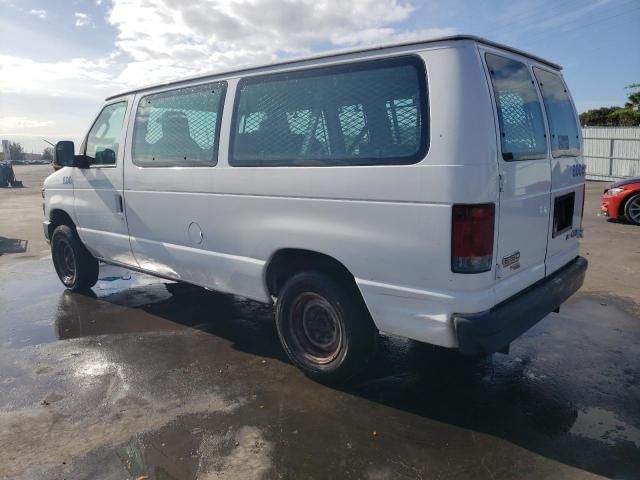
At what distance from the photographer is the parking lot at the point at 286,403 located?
2.88m

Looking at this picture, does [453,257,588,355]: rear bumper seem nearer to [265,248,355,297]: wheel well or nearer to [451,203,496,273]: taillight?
[451,203,496,273]: taillight

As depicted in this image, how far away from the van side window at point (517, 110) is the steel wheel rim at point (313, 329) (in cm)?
161

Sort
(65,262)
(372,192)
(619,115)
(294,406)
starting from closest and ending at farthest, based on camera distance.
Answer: (372,192) → (294,406) → (65,262) → (619,115)

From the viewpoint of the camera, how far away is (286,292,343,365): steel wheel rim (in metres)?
3.71

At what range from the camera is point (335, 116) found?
3430 millimetres

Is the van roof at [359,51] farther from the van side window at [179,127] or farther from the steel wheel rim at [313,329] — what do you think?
the steel wheel rim at [313,329]

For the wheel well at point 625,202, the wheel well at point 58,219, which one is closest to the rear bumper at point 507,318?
the wheel well at point 58,219

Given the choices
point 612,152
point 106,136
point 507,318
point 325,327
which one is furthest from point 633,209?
point 612,152

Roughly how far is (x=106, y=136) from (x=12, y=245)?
5.52m

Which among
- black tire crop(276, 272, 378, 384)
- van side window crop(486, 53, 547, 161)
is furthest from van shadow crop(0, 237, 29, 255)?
van side window crop(486, 53, 547, 161)

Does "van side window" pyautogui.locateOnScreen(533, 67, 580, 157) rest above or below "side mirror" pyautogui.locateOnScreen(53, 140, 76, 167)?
above

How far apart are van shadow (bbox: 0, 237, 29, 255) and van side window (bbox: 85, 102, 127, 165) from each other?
4.52 metres

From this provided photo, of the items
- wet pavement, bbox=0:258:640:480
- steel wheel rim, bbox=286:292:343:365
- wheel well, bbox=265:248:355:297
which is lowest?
wet pavement, bbox=0:258:640:480

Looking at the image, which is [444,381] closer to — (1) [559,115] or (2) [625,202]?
(1) [559,115]
